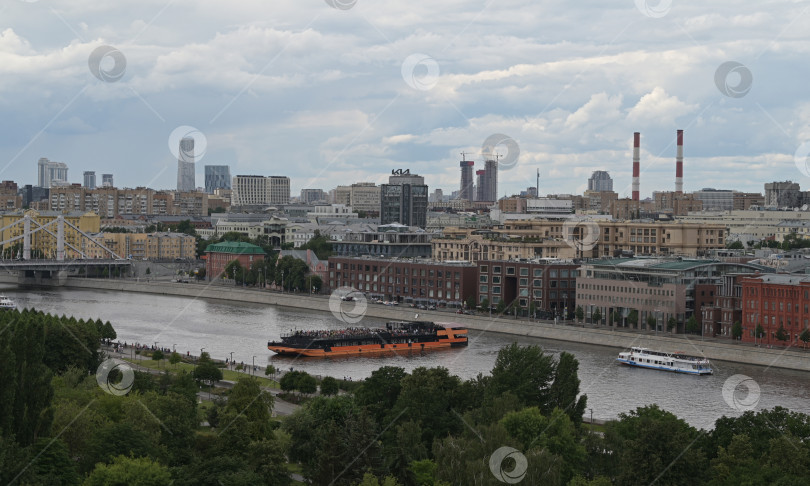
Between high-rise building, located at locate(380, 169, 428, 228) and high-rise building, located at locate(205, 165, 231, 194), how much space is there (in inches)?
2858

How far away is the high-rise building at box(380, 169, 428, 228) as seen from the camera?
6344cm

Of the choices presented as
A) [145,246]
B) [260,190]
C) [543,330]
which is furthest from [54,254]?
[260,190]

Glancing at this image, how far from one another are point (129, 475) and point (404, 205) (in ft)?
173

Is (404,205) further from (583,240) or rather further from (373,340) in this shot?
(373,340)

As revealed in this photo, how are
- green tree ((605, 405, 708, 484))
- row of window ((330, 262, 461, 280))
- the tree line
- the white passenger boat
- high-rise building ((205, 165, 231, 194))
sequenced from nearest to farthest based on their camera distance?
1. the tree line
2. green tree ((605, 405, 708, 484))
3. the white passenger boat
4. row of window ((330, 262, 461, 280))
5. high-rise building ((205, 165, 231, 194))

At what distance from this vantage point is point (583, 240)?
4438 centimetres

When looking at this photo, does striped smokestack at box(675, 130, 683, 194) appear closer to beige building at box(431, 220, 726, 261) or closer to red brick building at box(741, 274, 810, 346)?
beige building at box(431, 220, 726, 261)

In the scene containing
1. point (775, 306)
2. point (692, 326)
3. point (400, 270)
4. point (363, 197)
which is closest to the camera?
point (775, 306)

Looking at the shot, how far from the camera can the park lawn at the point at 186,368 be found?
68.7 feet

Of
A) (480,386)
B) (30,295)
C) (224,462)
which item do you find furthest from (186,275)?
(224,462)

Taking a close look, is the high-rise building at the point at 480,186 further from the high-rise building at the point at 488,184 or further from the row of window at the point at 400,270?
the row of window at the point at 400,270

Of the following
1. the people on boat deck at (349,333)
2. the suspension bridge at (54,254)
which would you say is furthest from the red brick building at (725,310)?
the suspension bridge at (54,254)

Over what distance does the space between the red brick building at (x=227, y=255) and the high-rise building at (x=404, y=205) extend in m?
14.8

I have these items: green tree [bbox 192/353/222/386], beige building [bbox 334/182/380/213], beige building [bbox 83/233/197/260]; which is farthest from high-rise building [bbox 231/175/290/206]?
green tree [bbox 192/353/222/386]
